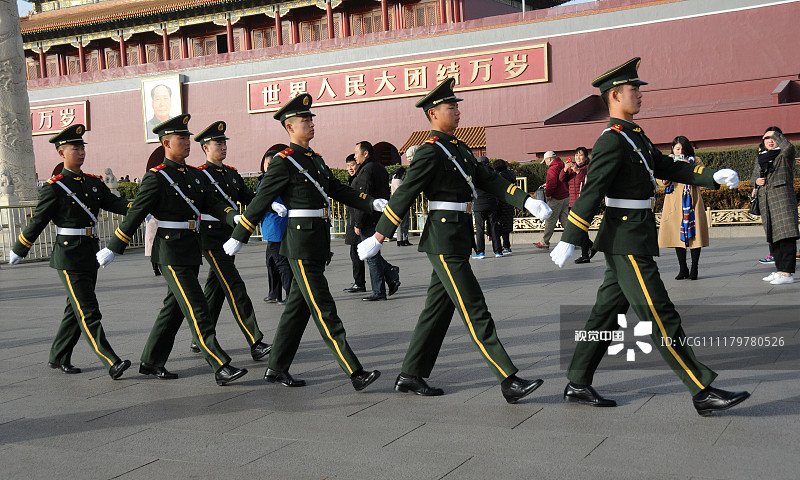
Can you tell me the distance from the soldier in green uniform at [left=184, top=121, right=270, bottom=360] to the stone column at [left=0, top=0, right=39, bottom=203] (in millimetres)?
11444

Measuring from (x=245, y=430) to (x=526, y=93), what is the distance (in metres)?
19.9

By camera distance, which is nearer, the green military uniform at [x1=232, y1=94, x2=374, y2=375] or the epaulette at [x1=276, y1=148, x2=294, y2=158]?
the green military uniform at [x1=232, y1=94, x2=374, y2=375]

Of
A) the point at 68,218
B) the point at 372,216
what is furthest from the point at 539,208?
the point at 372,216

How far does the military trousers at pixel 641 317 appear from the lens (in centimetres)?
360

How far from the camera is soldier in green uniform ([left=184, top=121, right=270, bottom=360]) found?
539cm

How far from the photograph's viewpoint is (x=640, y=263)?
3736mm

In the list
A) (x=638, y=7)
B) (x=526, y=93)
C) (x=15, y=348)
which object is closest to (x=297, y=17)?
(x=526, y=93)

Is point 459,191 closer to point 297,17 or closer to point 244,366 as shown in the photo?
point 244,366

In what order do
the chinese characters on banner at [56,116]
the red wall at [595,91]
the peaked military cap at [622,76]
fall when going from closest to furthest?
1. the peaked military cap at [622,76]
2. the red wall at [595,91]
3. the chinese characters on banner at [56,116]

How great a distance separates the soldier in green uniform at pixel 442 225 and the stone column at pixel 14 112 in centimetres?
1346

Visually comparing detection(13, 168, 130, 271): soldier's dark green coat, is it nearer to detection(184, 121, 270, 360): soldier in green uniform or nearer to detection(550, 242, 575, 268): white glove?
detection(184, 121, 270, 360): soldier in green uniform

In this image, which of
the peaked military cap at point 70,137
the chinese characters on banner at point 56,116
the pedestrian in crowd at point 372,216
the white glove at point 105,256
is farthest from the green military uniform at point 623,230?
the chinese characters on banner at point 56,116

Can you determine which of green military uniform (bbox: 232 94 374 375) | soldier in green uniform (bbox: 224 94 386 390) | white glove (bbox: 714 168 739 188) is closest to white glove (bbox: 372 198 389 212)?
soldier in green uniform (bbox: 224 94 386 390)

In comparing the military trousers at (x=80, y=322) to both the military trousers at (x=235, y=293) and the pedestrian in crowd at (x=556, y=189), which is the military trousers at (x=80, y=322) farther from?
the pedestrian in crowd at (x=556, y=189)
